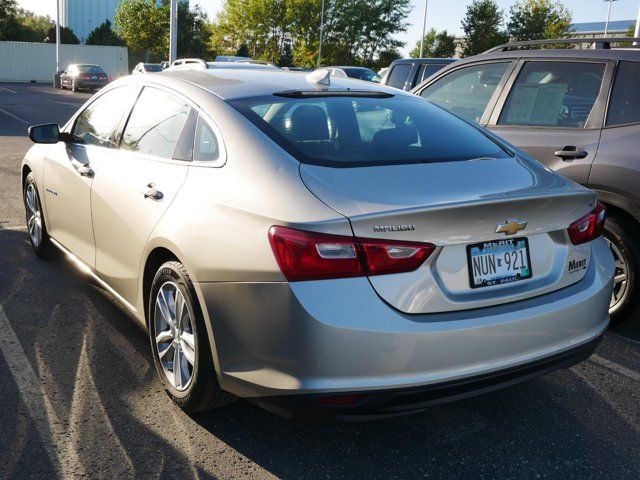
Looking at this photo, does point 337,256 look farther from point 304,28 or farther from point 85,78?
point 304,28

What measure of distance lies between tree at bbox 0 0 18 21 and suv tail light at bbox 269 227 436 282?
6845 cm

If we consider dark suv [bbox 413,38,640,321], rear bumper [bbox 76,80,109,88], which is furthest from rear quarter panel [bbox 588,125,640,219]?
rear bumper [bbox 76,80,109,88]

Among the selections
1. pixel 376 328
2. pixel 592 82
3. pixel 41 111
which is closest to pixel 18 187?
pixel 592 82

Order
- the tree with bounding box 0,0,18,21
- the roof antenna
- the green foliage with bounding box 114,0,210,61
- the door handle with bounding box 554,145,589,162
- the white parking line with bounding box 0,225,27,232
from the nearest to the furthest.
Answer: the roof antenna
the door handle with bounding box 554,145,589,162
the white parking line with bounding box 0,225,27,232
the green foliage with bounding box 114,0,210,61
the tree with bounding box 0,0,18,21

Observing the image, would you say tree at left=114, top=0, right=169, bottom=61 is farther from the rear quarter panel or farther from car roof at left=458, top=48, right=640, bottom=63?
the rear quarter panel

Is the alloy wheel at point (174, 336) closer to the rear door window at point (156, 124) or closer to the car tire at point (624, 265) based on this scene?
the rear door window at point (156, 124)

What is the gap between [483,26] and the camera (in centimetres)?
6272

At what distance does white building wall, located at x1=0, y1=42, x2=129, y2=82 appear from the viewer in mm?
51844

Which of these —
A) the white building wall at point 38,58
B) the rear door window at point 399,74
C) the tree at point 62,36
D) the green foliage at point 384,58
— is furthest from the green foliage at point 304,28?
the rear door window at point 399,74

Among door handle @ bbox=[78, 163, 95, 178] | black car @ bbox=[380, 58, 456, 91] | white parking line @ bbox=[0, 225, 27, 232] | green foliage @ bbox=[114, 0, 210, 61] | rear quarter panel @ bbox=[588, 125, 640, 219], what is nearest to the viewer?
door handle @ bbox=[78, 163, 95, 178]

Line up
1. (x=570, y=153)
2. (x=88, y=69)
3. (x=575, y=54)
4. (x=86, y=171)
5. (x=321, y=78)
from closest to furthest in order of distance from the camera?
(x=321, y=78) < (x=86, y=171) < (x=570, y=153) < (x=575, y=54) < (x=88, y=69)

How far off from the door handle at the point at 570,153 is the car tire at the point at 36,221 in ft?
12.3

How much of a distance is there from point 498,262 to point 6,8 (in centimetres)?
6941

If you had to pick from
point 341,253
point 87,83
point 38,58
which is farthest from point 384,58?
point 341,253
